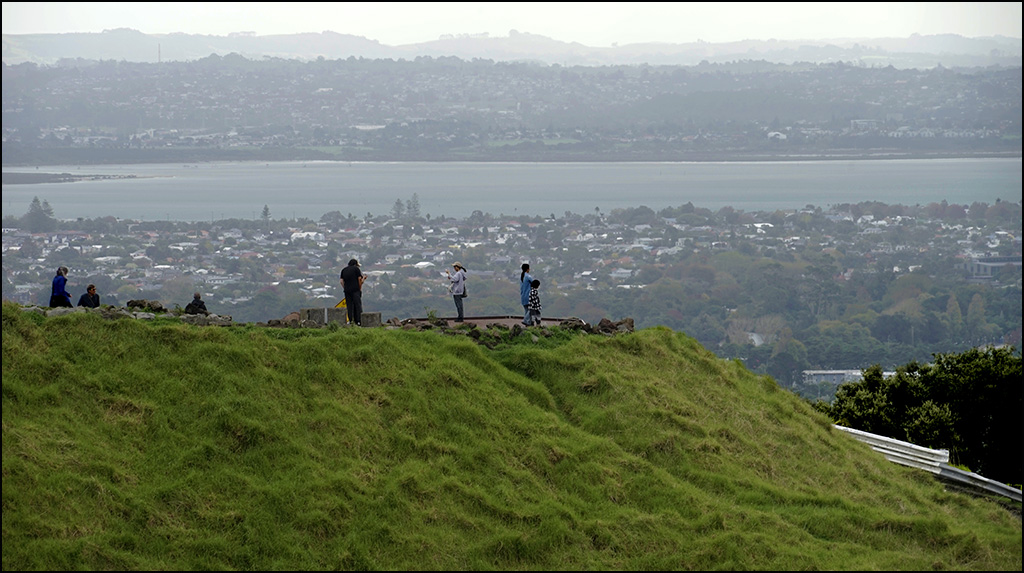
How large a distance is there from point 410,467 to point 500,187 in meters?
125

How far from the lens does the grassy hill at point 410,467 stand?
11.5 metres

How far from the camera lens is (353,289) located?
59.9 ft

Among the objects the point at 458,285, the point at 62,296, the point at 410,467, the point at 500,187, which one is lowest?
the point at 500,187

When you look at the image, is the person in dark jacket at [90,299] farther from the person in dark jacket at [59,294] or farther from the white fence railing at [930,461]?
the white fence railing at [930,461]

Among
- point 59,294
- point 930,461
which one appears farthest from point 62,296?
point 930,461

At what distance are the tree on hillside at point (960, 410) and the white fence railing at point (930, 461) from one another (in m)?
2.55

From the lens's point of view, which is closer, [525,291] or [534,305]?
[534,305]

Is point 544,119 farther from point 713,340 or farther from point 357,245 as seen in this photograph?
point 713,340

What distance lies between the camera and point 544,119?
160 meters

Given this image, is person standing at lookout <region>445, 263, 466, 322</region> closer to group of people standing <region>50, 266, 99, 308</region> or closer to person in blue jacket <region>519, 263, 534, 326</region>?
person in blue jacket <region>519, 263, 534, 326</region>

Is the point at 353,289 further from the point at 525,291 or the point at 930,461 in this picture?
the point at 930,461

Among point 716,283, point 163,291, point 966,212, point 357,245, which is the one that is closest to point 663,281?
point 716,283

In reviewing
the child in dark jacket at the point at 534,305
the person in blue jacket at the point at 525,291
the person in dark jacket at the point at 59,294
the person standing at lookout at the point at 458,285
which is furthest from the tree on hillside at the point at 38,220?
the child in dark jacket at the point at 534,305

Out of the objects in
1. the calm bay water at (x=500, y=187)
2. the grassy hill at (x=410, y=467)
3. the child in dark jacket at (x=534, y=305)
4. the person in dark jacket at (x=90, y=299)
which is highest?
the person in dark jacket at (x=90, y=299)
